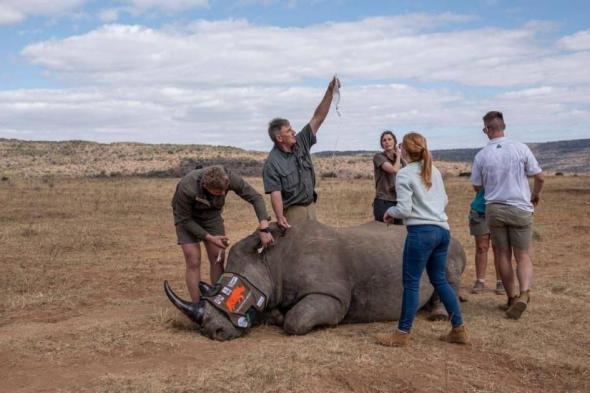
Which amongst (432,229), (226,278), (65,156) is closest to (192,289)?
(226,278)

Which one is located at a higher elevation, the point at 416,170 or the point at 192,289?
the point at 416,170

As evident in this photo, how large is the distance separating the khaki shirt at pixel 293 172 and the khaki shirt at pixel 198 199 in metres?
0.21

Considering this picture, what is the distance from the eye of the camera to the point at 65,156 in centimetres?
7169

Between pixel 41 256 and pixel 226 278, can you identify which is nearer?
pixel 226 278

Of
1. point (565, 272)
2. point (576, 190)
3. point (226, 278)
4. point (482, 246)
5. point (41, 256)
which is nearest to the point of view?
point (226, 278)

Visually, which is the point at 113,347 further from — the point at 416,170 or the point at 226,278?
the point at 416,170

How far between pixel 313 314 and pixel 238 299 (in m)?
0.74

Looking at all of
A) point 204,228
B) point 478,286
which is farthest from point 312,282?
point 478,286

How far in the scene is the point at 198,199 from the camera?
7.14 meters

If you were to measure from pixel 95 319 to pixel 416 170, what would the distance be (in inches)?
151

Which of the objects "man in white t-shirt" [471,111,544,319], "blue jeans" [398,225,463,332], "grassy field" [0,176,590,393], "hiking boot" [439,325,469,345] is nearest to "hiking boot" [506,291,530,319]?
"man in white t-shirt" [471,111,544,319]

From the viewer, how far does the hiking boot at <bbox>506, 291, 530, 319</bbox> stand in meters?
7.25

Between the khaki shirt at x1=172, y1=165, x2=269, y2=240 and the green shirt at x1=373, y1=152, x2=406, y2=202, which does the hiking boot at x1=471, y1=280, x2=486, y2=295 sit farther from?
the khaki shirt at x1=172, y1=165, x2=269, y2=240

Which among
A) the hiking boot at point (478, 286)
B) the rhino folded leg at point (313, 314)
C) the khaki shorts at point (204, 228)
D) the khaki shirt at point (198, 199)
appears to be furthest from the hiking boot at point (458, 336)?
the hiking boot at point (478, 286)
